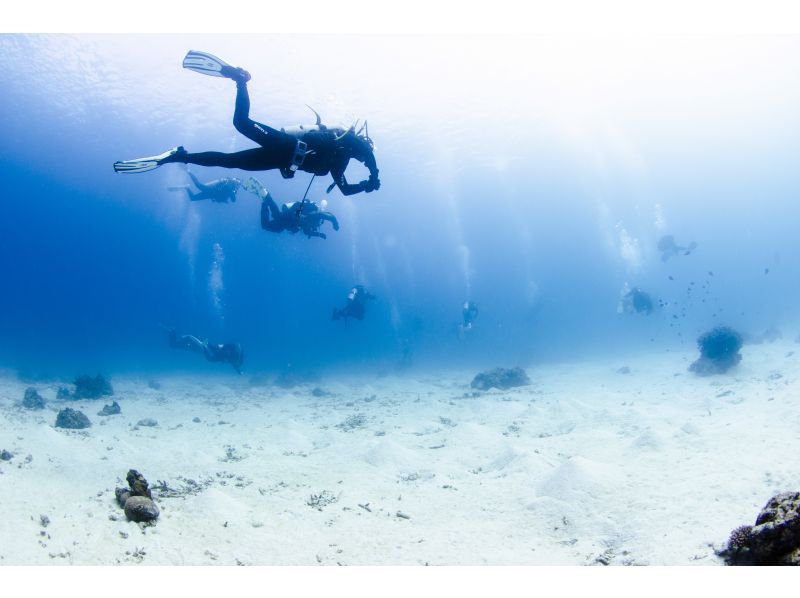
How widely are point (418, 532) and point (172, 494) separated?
355cm

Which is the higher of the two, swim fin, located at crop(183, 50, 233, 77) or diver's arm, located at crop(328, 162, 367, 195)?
swim fin, located at crop(183, 50, 233, 77)

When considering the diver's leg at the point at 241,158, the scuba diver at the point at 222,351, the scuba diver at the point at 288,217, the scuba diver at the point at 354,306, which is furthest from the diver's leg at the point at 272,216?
the scuba diver at the point at 222,351

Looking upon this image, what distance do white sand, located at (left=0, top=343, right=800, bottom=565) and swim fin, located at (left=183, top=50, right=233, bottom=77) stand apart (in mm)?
5576

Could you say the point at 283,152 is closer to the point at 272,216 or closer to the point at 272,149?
the point at 272,149

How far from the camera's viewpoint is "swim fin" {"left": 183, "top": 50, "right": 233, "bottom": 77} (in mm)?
5230

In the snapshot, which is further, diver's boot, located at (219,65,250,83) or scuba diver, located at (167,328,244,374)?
scuba diver, located at (167,328,244,374)

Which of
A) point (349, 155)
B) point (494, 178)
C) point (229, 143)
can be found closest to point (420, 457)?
point (349, 155)

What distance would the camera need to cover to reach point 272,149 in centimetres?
567

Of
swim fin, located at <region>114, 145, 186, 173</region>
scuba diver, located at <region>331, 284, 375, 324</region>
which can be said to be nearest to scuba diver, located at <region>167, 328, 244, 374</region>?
scuba diver, located at <region>331, 284, 375, 324</region>

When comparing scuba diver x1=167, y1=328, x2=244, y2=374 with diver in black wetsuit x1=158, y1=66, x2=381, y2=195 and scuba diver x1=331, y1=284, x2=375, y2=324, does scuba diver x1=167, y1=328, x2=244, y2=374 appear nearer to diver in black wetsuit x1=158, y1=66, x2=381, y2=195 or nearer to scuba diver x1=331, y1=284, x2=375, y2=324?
scuba diver x1=331, y1=284, x2=375, y2=324

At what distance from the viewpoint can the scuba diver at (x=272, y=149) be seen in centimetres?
532

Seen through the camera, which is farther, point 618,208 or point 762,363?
point 618,208

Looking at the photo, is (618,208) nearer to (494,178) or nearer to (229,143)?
(494,178)

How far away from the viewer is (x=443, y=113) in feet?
104
